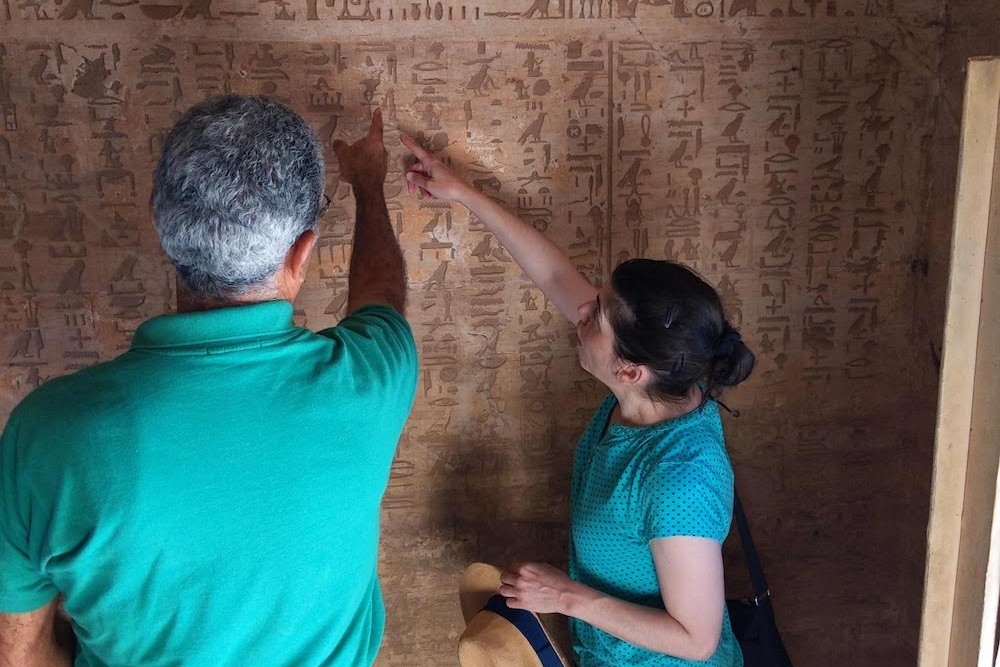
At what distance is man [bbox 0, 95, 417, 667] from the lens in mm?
1196

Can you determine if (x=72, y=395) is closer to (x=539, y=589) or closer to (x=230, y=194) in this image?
(x=230, y=194)

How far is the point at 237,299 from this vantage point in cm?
131

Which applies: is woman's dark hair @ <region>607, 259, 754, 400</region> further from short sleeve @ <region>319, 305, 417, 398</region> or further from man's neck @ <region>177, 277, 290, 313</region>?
man's neck @ <region>177, 277, 290, 313</region>

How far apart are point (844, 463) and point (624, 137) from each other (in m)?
1.10

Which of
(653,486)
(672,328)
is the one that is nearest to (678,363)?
(672,328)

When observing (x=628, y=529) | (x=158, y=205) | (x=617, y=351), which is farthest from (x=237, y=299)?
(x=628, y=529)

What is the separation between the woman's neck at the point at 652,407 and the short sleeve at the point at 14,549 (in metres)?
1.04

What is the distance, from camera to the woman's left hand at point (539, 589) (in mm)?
1738

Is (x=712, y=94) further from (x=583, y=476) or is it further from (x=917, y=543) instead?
(x=917, y=543)

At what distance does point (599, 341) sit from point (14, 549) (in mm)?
1019

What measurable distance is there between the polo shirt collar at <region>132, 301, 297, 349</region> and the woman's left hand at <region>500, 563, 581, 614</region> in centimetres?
79

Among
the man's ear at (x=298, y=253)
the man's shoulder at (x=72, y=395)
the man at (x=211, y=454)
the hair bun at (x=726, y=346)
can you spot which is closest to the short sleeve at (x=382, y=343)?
the man at (x=211, y=454)

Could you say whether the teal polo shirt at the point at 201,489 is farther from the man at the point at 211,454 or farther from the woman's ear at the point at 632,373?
the woman's ear at the point at 632,373

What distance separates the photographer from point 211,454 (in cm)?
124
